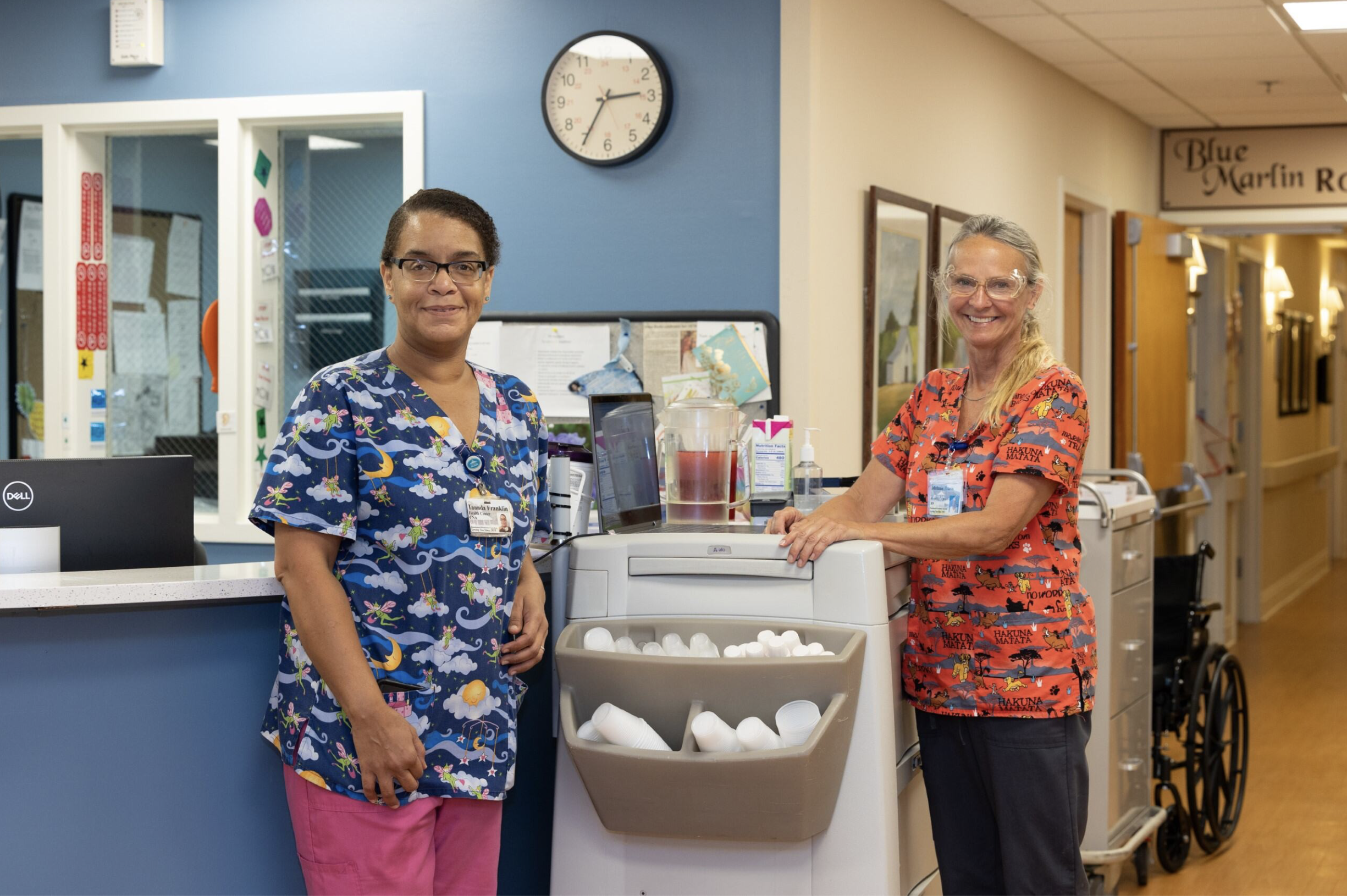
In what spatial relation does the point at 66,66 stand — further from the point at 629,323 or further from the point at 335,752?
the point at 335,752

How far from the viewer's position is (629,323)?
3639 mm

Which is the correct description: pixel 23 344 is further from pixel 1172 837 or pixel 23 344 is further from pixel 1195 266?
pixel 1195 266

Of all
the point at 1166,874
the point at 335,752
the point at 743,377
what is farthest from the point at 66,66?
the point at 1166,874

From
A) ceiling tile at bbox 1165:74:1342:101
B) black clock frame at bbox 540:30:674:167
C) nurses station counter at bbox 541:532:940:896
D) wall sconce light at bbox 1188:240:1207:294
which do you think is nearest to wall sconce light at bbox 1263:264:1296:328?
wall sconce light at bbox 1188:240:1207:294

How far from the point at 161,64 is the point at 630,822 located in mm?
2972

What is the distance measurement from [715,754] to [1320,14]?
3.79m

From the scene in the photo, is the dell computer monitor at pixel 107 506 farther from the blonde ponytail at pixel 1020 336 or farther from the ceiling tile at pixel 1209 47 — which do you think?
the ceiling tile at pixel 1209 47

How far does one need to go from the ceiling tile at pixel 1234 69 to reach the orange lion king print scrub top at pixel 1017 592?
3.48 meters

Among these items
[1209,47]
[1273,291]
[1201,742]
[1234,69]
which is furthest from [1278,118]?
[1201,742]

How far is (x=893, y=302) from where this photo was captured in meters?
4.06

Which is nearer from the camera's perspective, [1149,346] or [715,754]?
[715,754]

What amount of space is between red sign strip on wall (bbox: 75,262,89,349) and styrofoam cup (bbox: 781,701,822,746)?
119 inches

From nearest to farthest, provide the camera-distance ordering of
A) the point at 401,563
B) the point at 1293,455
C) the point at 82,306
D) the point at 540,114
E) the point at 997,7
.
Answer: the point at 401,563 → the point at 540,114 → the point at 82,306 → the point at 997,7 → the point at 1293,455

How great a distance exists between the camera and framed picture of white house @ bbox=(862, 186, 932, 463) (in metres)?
3.88
